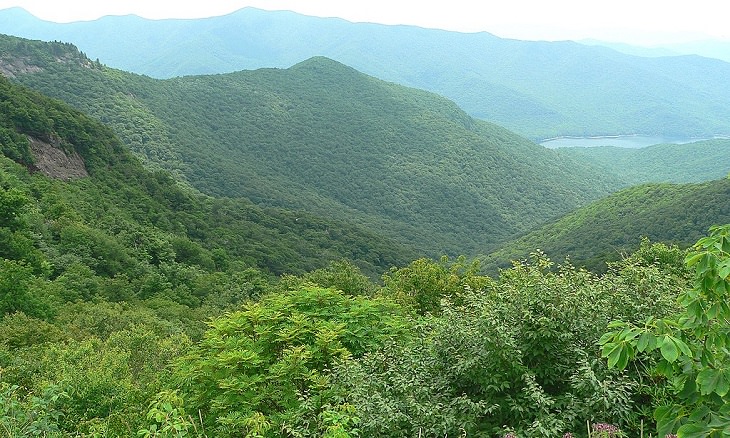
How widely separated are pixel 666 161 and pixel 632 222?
122264mm

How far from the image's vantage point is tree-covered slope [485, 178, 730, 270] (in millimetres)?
55469

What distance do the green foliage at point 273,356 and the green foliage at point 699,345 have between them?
3.44 m

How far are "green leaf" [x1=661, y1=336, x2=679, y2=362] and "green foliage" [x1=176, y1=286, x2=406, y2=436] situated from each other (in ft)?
11.8

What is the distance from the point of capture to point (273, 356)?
7.76 metres

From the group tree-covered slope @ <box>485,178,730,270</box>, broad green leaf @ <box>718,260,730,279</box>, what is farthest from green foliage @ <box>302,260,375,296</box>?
tree-covered slope @ <box>485,178,730,270</box>

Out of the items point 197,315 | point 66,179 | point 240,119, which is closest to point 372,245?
point 66,179

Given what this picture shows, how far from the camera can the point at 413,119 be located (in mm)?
148500

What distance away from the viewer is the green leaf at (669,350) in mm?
2660

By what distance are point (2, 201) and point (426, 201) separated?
10054cm

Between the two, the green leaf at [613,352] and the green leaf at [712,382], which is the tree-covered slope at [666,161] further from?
the green leaf at [613,352]

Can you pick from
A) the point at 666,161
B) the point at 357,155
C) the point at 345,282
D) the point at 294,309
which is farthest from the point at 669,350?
the point at 666,161

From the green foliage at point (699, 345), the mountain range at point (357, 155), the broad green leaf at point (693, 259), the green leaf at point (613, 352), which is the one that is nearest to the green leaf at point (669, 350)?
the green foliage at point (699, 345)

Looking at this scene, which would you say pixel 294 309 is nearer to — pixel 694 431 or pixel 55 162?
pixel 694 431

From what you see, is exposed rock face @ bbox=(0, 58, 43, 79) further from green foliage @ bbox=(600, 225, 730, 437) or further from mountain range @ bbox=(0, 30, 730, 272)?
green foliage @ bbox=(600, 225, 730, 437)
